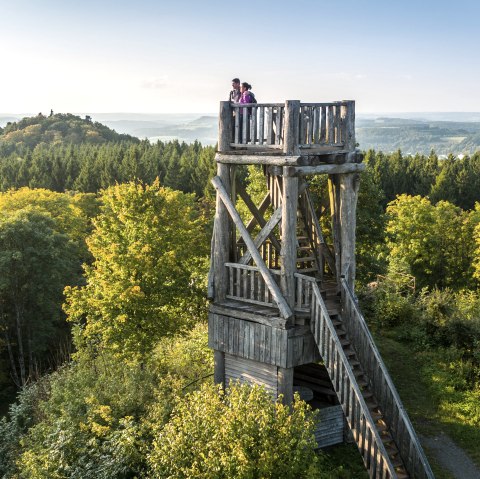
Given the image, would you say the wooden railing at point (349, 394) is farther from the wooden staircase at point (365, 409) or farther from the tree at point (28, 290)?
the tree at point (28, 290)

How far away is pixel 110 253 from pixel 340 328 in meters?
8.48

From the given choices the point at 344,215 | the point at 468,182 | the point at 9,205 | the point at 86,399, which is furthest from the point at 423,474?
the point at 468,182

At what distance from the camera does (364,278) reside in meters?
30.5

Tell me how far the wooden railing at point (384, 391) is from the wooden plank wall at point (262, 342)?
111 centimetres

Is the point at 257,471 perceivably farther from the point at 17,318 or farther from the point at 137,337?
the point at 17,318

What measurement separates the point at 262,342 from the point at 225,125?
539cm

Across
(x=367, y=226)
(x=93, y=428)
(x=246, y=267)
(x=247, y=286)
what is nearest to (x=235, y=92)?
(x=246, y=267)

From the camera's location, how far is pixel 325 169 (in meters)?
14.6

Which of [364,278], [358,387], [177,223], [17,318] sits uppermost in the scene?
[177,223]

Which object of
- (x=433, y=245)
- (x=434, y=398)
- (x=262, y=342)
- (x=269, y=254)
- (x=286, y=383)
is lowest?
(x=433, y=245)

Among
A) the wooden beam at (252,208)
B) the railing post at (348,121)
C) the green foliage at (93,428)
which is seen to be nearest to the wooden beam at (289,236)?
the railing post at (348,121)

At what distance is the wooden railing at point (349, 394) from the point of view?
1269 cm

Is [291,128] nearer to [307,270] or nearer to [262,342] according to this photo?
[307,270]

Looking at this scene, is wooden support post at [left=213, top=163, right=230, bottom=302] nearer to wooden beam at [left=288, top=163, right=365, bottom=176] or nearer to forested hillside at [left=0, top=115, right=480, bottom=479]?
wooden beam at [left=288, top=163, right=365, bottom=176]
